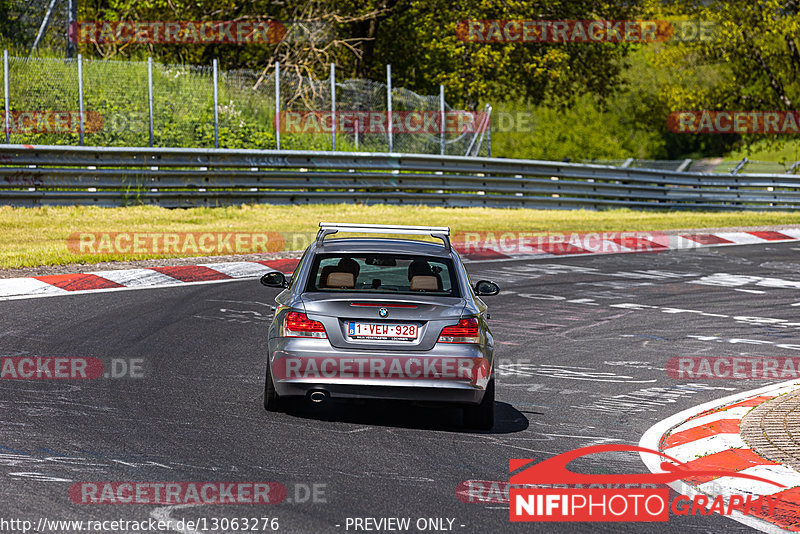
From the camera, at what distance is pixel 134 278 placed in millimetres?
15922

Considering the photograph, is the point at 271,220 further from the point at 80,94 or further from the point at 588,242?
the point at 588,242

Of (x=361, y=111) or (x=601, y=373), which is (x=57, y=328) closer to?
(x=601, y=373)

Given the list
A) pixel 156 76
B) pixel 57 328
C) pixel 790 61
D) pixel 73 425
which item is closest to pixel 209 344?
pixel 57 328

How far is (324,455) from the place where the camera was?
7.04 m

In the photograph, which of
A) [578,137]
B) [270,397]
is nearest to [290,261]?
[270,397]

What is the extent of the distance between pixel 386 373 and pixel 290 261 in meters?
10.3

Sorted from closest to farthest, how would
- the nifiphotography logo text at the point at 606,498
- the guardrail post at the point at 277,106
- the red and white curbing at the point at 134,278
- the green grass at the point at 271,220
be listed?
the nifiphotography logo text at the point at 606,498, the red and white curbing at the point at 134,278, the green grass at the point at 271,220, the guardrail post at the point at 277,106

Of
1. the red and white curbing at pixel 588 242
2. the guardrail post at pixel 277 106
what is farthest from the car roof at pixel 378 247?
the guardrail post at pixel 277 106

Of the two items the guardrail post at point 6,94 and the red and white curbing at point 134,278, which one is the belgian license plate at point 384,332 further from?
the guardrail post at point 6,94

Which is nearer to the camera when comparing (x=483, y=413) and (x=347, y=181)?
(x=483, y=413)

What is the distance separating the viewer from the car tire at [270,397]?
322 inches

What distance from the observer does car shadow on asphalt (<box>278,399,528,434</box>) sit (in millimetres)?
8133

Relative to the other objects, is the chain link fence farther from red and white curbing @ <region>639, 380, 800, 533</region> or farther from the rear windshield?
red and white curbing @ <region>639, 380, 800, 533</region>

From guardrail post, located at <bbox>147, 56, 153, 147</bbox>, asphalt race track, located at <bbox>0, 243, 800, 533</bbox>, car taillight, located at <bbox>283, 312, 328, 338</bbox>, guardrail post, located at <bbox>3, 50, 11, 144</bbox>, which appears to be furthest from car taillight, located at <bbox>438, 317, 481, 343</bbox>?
guardrail post, located at <bbox>147, 56, 153, 147</bbox>
